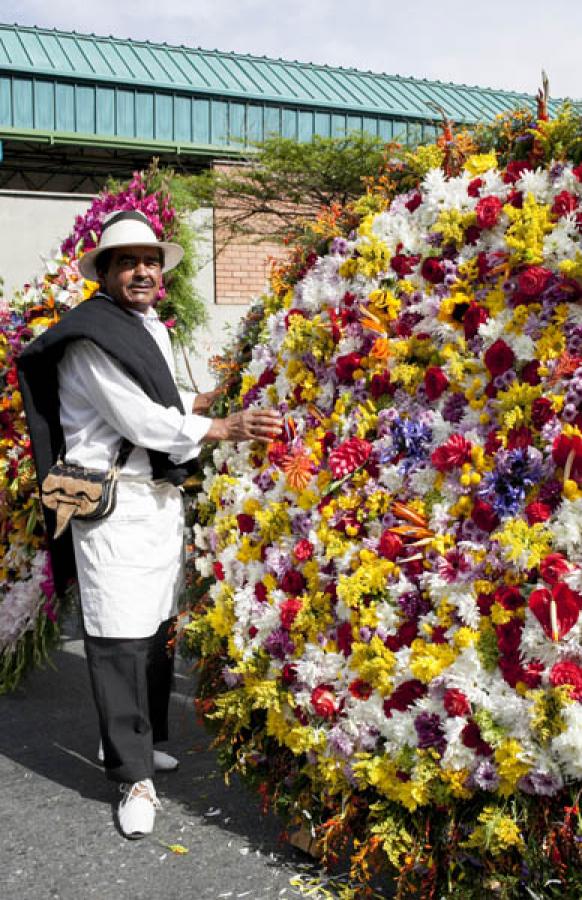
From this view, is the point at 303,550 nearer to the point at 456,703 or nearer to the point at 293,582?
the point at 293,582

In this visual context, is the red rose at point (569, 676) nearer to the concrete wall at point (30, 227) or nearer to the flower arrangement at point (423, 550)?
the flower arrangement at point (423, 550)

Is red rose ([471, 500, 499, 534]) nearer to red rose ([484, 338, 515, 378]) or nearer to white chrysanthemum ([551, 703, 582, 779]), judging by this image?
red rose ([484, 338, 515, 378])

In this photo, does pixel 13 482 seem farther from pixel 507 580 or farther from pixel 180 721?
pixel 507 580

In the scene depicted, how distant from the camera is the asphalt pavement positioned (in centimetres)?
285

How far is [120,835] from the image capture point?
126 inches

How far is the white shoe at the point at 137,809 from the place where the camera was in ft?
10.4

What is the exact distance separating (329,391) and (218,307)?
539 inches

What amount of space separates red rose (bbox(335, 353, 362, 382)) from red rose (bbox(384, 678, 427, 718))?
0.98 meters

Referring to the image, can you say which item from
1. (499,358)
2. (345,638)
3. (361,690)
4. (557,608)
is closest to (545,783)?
(557,608)

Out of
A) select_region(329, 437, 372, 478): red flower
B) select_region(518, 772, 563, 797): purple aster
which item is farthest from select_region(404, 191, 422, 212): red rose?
select_region(518, 772, 563, 797): purple aster

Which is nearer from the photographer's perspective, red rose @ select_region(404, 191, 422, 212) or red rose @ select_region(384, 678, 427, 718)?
red rose @ select_region(384, 678, 427, 718)

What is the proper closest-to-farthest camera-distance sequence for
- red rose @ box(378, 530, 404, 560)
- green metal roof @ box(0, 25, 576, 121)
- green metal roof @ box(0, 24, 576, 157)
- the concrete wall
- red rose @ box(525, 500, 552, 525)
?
red rose @ box(525, 500, 552, 525), red rose @ box(378, 530, 404, 560), the concrete wall, green metal roof @ box(0, 24, 576, 157), green metal roof @ box(0, 25, 576, 121)

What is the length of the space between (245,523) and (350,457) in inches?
20.1

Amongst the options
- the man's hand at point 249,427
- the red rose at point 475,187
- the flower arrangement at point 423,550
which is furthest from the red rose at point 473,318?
the man's hand at point 249,427
